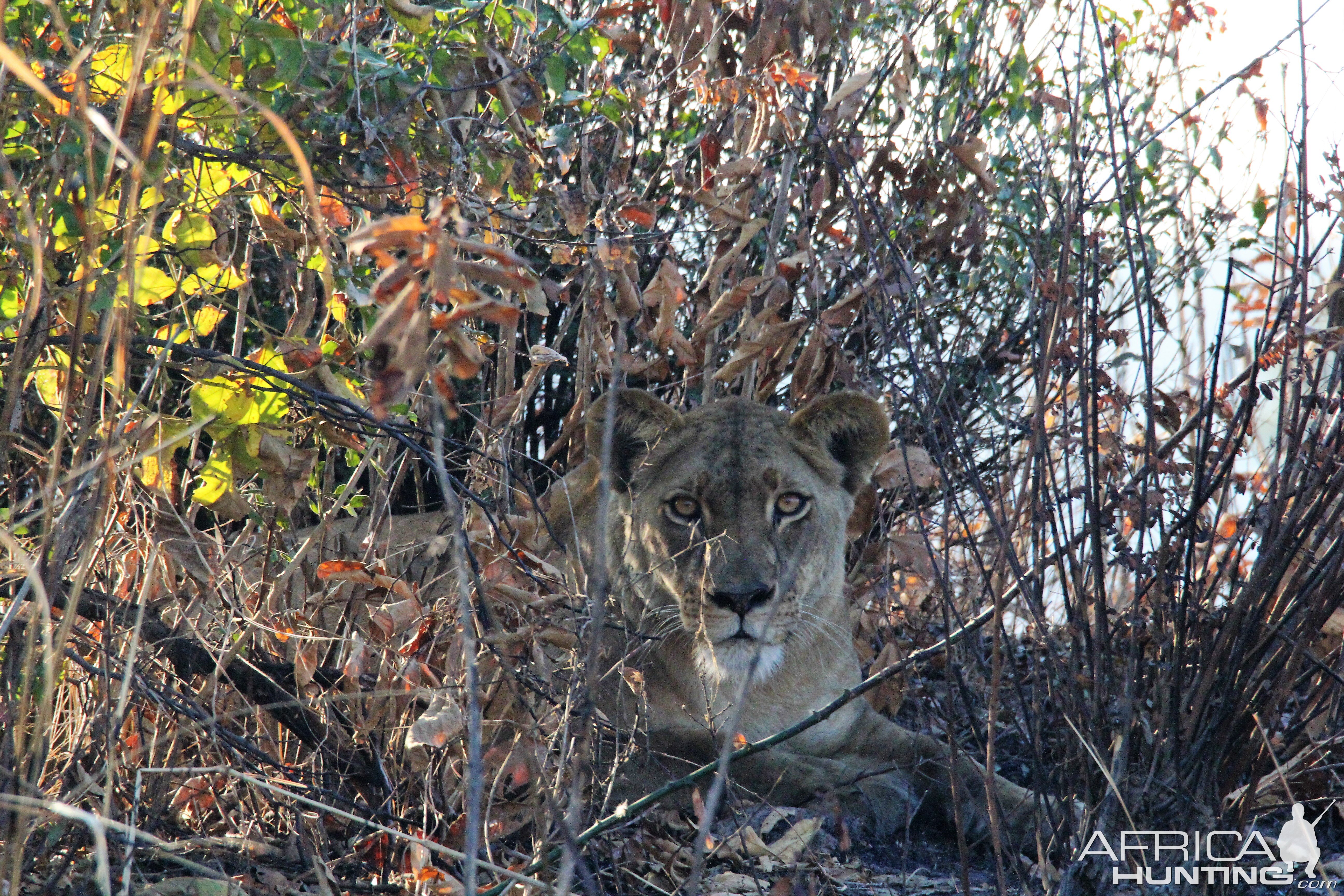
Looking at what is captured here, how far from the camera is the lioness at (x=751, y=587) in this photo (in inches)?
144

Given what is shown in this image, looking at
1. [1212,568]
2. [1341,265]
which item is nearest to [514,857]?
[1212,568]

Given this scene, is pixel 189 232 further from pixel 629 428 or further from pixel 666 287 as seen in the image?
pixel 629 428

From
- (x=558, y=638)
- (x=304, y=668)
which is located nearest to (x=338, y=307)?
(x=304, y=668)

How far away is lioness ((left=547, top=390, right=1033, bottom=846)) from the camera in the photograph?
3.65 meters

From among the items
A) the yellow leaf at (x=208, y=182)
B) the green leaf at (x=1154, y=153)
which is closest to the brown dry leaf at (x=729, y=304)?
the yellow leaf at (x=208, y=182)

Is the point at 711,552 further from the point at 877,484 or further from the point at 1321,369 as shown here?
the point at 1321,369

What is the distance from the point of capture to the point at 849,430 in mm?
4074

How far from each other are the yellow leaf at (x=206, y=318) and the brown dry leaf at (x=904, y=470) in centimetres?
175

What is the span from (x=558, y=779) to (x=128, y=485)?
45.3 inches

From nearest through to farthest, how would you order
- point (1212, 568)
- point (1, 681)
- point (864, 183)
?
point (1, 681), point (1212, 568), point (864, 183)

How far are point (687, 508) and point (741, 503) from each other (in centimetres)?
17

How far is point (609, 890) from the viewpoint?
298 cm

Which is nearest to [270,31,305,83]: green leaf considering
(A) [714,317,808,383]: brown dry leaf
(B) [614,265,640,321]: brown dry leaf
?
(B) [614,265,640,321]: brown dry leaf

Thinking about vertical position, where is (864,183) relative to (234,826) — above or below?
above
